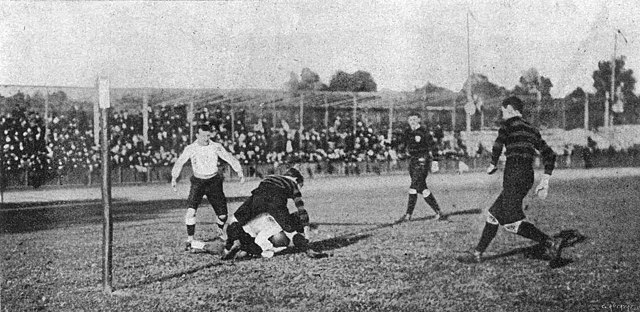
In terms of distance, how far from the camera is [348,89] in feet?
48.3

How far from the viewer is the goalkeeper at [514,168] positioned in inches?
233

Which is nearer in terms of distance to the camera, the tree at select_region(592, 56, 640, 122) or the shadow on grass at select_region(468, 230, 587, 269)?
the shadow on grass at select_region(468, 230, 587, 269)

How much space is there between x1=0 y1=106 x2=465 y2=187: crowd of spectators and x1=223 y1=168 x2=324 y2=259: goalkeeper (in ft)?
14.9

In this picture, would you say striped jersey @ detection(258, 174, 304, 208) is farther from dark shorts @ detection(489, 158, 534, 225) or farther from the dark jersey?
the dark jersey

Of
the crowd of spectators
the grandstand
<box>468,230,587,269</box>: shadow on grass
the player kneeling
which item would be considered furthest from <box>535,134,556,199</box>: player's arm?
the crowd of spectators

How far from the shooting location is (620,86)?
11.6 m

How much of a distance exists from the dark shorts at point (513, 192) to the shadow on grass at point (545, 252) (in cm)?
39

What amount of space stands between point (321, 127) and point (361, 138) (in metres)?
2.21

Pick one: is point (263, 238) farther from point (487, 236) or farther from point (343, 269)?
point (487, 236)

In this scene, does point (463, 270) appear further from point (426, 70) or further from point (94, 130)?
point (94, 130)

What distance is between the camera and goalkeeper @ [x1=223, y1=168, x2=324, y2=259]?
251 inches

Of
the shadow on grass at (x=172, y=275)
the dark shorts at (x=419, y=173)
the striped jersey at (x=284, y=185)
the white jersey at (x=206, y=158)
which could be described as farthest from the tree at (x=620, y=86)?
the shadow on grass at (x=172, y=275)

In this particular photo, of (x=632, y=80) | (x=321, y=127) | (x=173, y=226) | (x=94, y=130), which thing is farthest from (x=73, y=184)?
(x=632, y=80)

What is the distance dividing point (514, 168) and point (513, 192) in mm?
234
